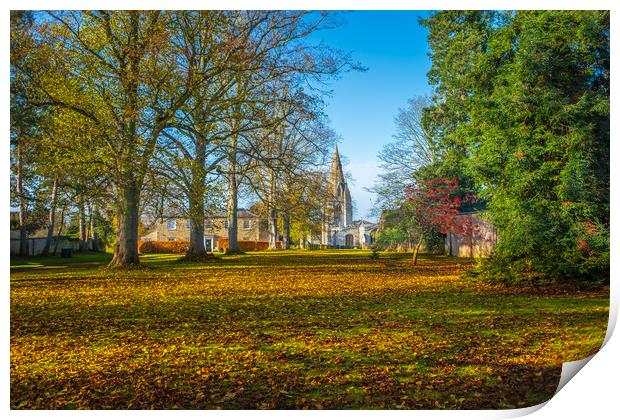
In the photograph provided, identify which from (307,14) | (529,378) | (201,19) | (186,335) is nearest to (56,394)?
(186,335)

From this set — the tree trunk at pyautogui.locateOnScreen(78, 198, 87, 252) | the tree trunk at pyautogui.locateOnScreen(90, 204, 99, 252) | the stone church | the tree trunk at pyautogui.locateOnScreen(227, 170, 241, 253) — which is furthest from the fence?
the tree trunk at pyautogui.locateOnScreen(227, 170, 241, 253)

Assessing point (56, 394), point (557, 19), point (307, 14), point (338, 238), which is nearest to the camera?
point (56, 394)

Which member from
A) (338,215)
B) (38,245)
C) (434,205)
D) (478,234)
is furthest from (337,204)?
(478,234)

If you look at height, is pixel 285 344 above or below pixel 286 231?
below

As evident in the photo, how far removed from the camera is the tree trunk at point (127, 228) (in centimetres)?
753

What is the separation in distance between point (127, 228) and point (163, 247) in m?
1.89

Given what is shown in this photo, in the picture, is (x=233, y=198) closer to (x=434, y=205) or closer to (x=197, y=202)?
(x=197, y=202)

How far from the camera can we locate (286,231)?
11.9m

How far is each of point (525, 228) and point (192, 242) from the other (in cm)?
536

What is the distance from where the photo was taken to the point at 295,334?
4.21m

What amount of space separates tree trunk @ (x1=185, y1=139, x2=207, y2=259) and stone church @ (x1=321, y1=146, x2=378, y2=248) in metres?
2.17

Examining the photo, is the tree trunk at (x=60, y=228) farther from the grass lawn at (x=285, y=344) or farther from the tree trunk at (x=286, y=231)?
the tree trunk at (x=286, y=231)

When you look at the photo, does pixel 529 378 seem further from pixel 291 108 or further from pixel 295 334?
pixel 291 108

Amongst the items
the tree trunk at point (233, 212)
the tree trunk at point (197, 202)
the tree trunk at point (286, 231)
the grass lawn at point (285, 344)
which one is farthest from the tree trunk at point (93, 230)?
the tree trunk at point (286, 231)
